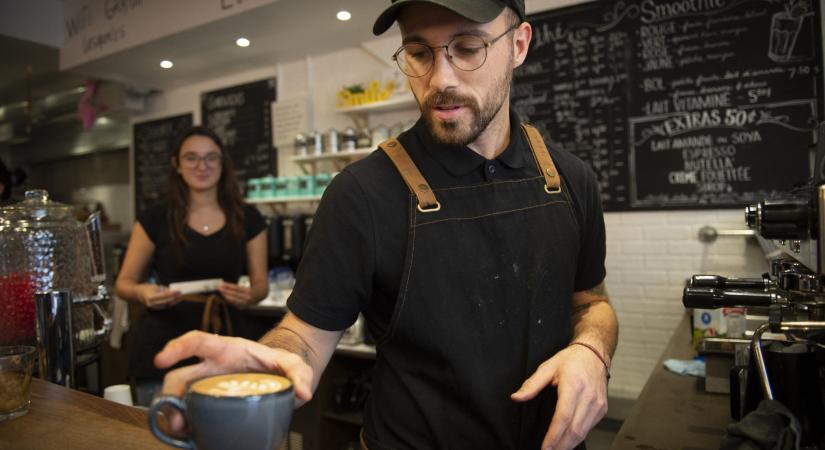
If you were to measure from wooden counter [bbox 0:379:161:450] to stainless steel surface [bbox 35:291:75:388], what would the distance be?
0.43ft

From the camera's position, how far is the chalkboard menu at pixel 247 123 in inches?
210

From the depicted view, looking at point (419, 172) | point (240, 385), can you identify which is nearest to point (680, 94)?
point (419, 172)

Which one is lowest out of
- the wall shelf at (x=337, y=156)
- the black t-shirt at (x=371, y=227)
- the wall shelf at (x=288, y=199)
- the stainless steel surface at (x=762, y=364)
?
the stainless steel surface at (x=762, y=364)

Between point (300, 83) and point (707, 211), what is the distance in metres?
3.38

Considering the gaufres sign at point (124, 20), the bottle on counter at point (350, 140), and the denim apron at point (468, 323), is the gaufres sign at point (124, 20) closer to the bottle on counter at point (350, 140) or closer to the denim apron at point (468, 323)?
the bottle on counter at point (350, 140)

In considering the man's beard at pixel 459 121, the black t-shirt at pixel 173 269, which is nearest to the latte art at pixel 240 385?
the man's beard at pixel 459 121

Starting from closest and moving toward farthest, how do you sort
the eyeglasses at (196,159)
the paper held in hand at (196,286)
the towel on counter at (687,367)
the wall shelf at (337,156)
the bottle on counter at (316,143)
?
the towel on counter at (687,367) < the paper held in hand at (196,286) < the eyeglasses at (196,159) < the wall shelf at (337,156) < the bottle on counter at (316,143)

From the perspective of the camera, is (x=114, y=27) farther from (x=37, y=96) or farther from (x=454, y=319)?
(x=454, y=319)

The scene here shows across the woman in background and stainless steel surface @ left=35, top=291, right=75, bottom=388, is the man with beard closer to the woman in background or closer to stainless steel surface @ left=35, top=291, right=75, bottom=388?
stainless steel surface @ left=35, top=291, right=75, bottom=388

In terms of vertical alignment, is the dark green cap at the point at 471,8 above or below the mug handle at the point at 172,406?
above

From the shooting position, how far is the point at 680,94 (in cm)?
339

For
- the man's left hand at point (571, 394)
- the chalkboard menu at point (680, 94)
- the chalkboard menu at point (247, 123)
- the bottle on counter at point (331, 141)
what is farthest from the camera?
the chalkboard menu at point (247, 123)

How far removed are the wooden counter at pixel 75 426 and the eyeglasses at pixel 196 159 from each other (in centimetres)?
158

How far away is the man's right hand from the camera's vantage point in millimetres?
738
